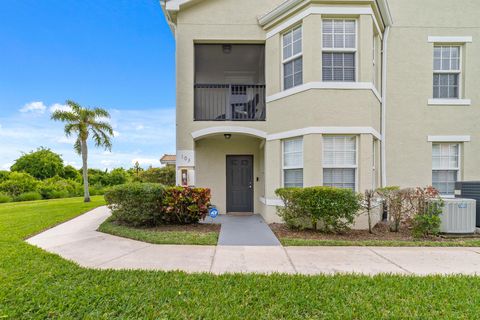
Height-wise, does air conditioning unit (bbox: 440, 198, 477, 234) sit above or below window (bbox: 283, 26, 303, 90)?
below

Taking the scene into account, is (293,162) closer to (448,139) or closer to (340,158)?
(340,158)

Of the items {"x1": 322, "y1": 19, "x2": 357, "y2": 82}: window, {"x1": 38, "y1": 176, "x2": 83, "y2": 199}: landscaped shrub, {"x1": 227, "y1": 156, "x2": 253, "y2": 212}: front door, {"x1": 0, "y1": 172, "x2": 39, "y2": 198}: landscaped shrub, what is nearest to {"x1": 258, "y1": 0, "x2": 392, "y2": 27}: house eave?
{"x1": 322, "y1": 19, "x2": 357, "y2": 82}: window

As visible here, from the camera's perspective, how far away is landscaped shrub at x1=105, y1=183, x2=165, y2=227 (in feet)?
25.1

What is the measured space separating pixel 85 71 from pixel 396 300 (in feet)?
65.8

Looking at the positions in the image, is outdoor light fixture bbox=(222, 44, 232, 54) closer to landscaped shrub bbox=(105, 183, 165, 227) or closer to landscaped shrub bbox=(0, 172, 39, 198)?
landscaped shrub bbox=(105, 183, 165, 227)

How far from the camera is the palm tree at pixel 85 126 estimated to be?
15500 millimetres

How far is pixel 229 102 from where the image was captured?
9.53 metres

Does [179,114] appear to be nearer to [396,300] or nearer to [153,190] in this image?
[153,190]

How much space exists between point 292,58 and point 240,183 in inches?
210

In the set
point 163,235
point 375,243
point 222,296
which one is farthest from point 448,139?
point 163,235

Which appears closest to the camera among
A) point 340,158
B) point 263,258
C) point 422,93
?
point 263,258

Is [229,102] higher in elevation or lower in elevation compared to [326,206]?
higher

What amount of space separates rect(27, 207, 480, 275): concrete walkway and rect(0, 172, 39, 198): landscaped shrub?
812 inches

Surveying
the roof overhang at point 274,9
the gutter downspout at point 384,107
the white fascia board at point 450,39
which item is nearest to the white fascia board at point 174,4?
the roof overhang at point 274,9
